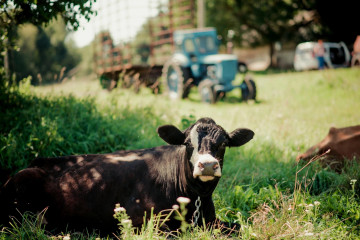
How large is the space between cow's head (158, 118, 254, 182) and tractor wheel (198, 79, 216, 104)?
7.14 meters

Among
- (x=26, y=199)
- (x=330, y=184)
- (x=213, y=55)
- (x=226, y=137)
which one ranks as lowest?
(x=330, y=184)

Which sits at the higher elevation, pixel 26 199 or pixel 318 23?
pixel 318 23

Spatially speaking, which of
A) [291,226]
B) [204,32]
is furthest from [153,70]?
[291,226]

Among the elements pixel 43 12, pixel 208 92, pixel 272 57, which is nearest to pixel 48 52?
pixel 272 57

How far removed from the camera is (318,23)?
25344 mm

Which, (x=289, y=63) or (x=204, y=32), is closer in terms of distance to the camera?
(x=204, y=32)

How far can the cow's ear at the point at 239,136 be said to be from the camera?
10.5 feet

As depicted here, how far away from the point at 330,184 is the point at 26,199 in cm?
363

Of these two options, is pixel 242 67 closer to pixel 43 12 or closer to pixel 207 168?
pixel 43 12

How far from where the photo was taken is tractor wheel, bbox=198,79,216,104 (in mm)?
10353

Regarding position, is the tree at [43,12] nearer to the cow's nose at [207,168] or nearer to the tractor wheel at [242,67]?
the cow's nose at [207,168]

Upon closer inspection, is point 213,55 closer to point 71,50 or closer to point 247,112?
point 247,112

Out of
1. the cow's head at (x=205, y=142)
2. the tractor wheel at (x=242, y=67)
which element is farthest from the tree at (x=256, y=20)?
the cow's head at (x=205, y=142)

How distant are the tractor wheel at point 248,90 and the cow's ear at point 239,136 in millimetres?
7411
